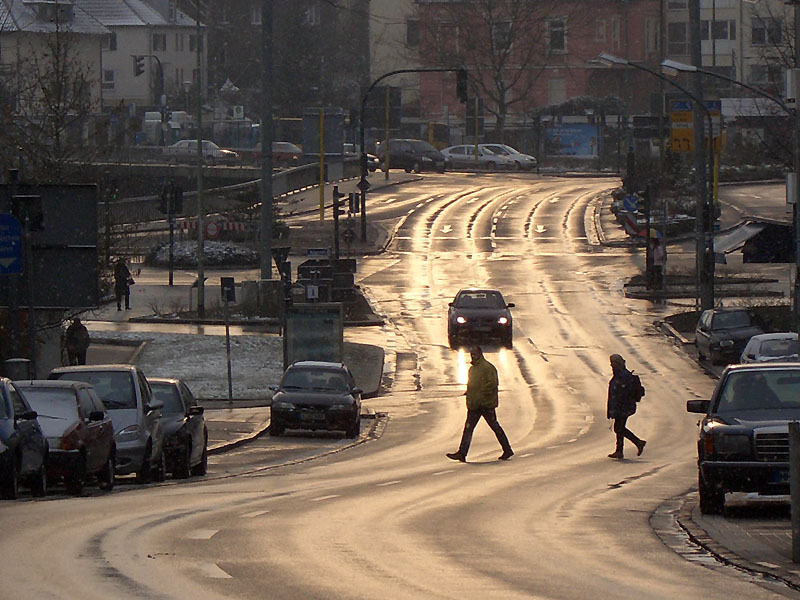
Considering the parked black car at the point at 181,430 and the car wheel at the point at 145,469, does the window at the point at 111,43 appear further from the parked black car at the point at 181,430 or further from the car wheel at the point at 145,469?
the car wheel at the point at 145,469

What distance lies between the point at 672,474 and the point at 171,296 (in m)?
35.0

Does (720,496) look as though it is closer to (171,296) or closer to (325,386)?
(325,386)

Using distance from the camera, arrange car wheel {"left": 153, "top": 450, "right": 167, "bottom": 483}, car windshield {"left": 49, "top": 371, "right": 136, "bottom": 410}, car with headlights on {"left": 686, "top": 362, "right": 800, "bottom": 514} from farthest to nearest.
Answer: car wheel {"left": 153, "top": 450, "right": 167, "bottom": 483} < car windshield {"left": 49, "top": 371, "right": 136, "bottom": 410} < car with headlights on {"left": 686, "top": 362, "right": 800, "bottom": 514}

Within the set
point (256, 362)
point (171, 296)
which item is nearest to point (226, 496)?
point (256, 362)

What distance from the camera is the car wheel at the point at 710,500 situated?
15.5m

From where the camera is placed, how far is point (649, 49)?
11812 centimetres

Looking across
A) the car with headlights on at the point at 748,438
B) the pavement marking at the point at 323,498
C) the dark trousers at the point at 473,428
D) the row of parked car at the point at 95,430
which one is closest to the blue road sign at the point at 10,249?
the row of parked car at the point at 95,430

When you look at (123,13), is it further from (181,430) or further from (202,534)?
(202,534)

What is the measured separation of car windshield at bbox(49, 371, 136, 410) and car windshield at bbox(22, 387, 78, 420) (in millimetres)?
1687

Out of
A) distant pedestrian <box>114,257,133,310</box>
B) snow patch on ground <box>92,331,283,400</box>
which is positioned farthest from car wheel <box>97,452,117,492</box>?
distant pedestrian <box>114,257,133,310</box>

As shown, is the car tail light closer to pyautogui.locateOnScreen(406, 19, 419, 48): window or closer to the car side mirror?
the car side mirror

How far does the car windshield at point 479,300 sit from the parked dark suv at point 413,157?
159ft

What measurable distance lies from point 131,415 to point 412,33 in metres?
107

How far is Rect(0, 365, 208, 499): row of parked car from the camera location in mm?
16875
